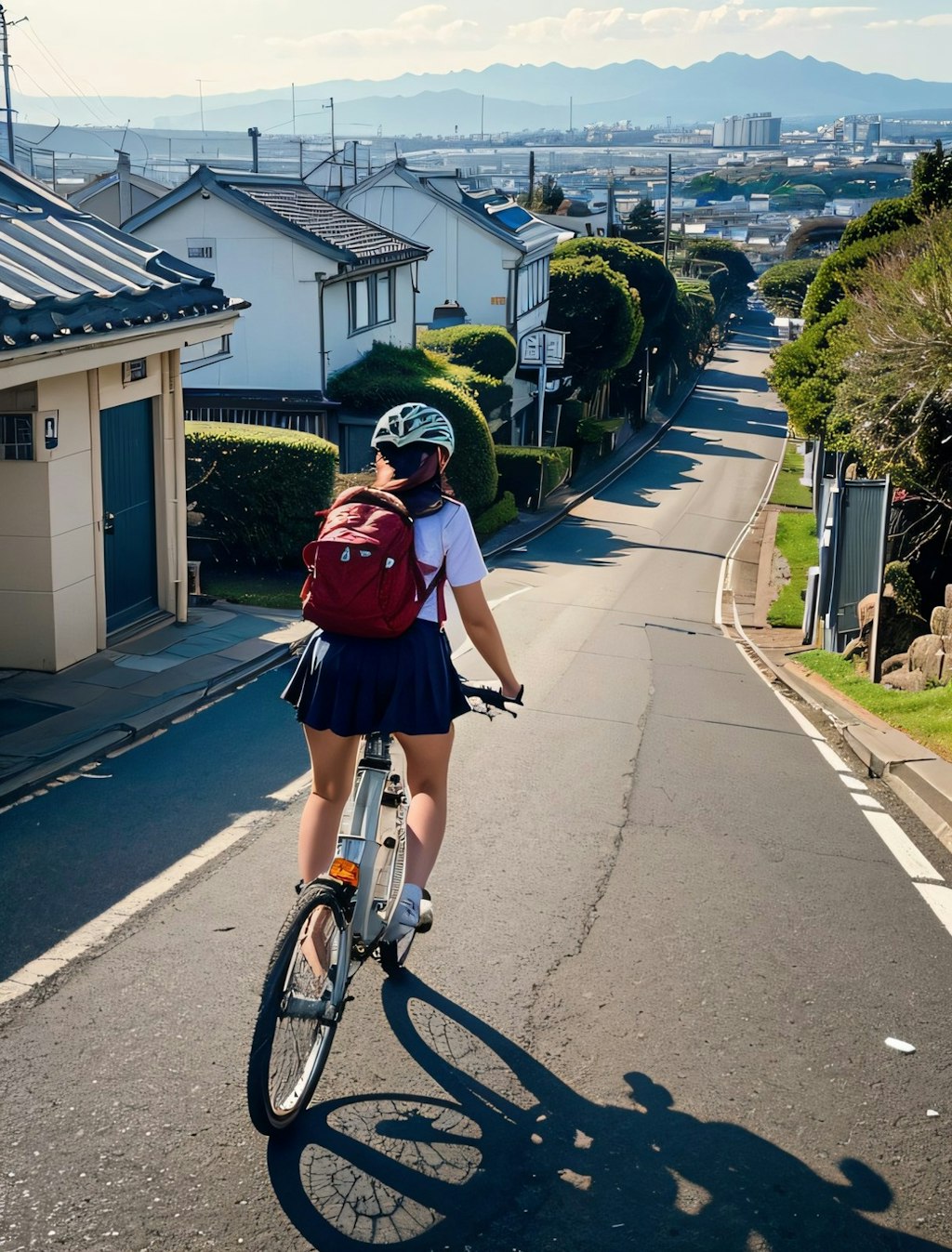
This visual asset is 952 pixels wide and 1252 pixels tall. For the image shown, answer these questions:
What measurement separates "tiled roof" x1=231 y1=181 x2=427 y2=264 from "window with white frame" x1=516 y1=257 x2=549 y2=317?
502 inches

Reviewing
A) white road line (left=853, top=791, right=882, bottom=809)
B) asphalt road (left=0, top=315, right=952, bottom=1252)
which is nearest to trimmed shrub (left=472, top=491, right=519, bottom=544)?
Result: white road line (left=853, top=791, right=882, bottom=809)

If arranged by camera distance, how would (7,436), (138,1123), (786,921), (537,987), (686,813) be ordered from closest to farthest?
(138,1123), (537,987), (786,921), (686,813), (7,436)

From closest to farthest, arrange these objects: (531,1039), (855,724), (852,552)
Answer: (531,1039) → (855,724) → (852,552)

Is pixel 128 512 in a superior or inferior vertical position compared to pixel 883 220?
inferior

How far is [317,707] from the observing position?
15.4 ft

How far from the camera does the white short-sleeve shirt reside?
476 cm

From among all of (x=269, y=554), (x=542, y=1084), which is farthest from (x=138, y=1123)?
(x=269, y=554)

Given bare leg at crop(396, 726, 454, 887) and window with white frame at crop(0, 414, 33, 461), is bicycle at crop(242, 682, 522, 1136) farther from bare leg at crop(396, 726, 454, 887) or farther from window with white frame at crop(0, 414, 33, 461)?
window with white frame at crop(0, 414, 33, 461)

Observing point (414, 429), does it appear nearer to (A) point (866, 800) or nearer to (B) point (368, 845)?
(B) point (368, 845)

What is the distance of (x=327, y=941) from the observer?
4.41 m

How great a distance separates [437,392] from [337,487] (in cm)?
1084

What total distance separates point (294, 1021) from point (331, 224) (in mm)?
32386

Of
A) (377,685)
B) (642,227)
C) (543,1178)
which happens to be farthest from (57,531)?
(642,227)

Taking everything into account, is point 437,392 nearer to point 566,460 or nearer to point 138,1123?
point 566,460
